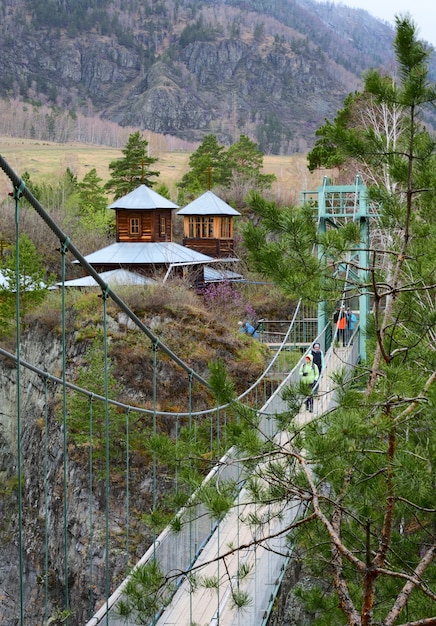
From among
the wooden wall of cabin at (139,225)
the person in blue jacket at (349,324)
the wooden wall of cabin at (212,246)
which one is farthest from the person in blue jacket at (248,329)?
the wooden wall of cabin at (212,246)

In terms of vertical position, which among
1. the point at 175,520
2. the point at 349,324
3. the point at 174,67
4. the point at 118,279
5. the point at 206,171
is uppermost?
the point at 174,67

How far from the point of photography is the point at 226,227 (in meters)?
28.1

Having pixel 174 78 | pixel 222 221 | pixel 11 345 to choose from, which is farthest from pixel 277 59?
pixel 11 345

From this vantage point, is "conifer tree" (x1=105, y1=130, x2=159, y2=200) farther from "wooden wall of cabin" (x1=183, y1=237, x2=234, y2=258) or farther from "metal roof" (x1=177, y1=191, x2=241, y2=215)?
"wooden wall of cabin" (x1=183, y1=237, x2=234, y2=258)

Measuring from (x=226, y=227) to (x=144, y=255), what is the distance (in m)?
6.33

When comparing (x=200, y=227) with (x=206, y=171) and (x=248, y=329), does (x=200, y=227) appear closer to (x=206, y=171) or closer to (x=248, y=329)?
(x=248, y=329)

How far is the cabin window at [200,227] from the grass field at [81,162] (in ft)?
82.2

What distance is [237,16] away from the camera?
147250 mm

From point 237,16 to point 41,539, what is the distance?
473 ft

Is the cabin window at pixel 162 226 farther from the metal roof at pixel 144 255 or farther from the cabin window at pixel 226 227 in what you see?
the cabin window at pixel 226 227

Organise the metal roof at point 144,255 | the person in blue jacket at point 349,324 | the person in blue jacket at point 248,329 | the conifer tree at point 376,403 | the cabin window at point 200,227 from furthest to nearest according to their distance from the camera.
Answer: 1. the cabin window at point 200,227
2. the metal roof at point 144,255
3. the person in blue jacket at point 248,329
4. the person in blue jacket at point 349,324
5. the conifer tree at point 376,403

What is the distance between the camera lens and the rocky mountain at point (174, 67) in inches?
4737

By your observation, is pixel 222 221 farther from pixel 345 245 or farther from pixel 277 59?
pixel 277 59

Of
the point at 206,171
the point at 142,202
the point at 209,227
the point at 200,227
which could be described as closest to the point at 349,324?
the point at 142,202
